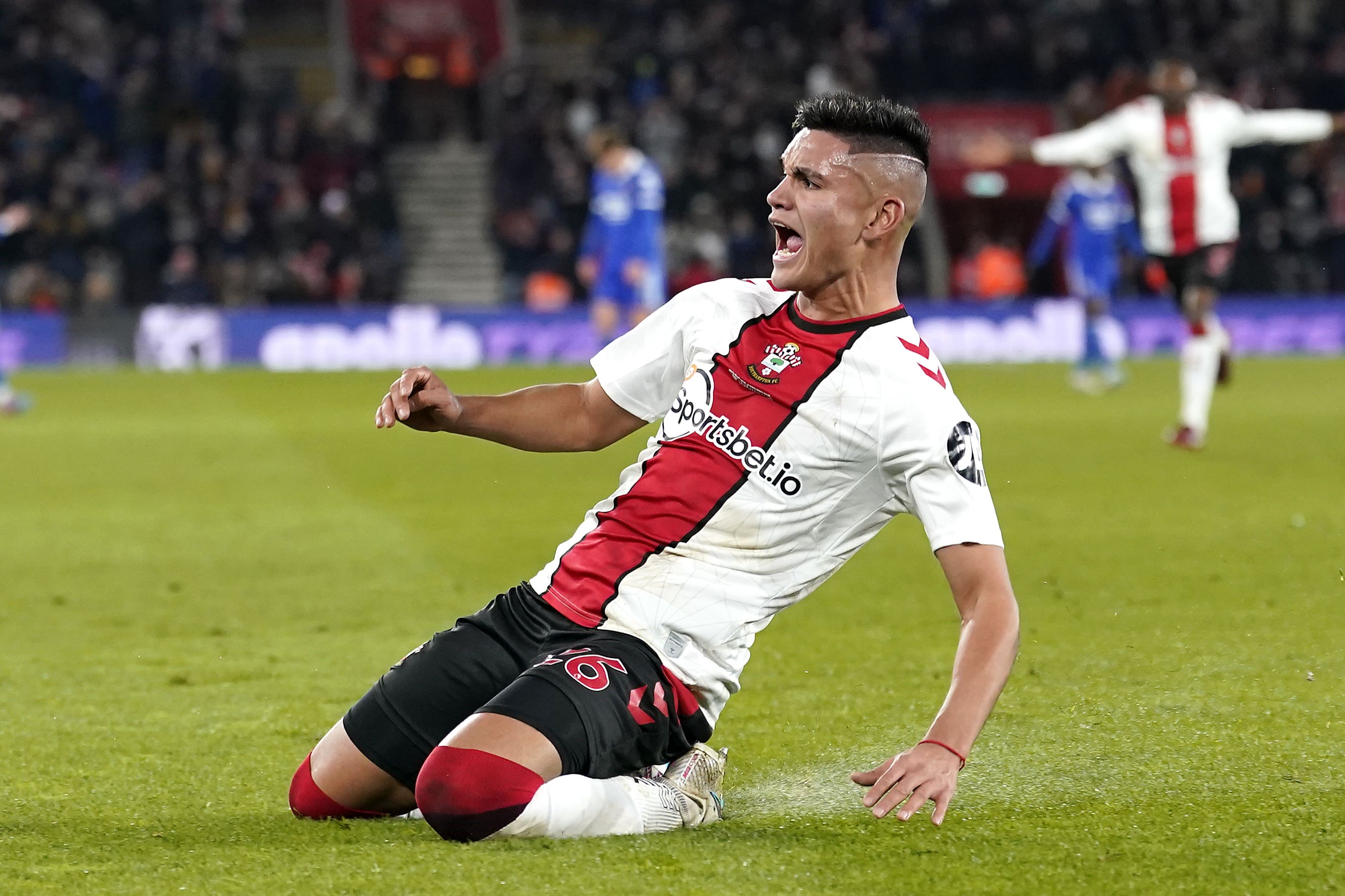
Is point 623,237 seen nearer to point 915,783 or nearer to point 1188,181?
point 1188,181

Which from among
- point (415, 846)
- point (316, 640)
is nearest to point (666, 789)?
point (415, 846)

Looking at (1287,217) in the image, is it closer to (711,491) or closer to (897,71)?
(897,71)

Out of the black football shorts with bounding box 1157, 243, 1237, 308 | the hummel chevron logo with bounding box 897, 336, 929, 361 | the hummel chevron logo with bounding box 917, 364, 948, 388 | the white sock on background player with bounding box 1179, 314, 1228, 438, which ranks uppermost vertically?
the hummel chevron logo with bounding box 897, 336, 929, 361

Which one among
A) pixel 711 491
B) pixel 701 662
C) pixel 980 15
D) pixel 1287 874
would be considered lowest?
pixel 1287 874

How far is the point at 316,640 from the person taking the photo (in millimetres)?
5727

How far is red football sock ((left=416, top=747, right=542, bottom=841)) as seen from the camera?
318 cm

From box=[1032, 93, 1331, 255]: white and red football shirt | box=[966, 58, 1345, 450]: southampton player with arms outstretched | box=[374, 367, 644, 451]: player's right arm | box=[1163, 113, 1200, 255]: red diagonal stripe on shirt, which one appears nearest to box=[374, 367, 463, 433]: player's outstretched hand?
box=[374, 367, 644, 451]: player's right arm

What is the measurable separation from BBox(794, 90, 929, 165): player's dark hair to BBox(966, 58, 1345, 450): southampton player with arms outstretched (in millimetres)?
7423

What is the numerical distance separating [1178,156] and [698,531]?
27.4ft

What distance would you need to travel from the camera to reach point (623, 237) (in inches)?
688

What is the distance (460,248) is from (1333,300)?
39.1ft

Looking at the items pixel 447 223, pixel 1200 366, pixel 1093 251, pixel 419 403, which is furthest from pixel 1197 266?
pixel 447 223

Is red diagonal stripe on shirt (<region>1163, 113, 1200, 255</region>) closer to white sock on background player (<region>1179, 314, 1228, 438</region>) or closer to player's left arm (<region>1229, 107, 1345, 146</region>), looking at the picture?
player's left arm (<region>1229, 107, 1345, 146</region>)

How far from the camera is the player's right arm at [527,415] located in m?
3.38
